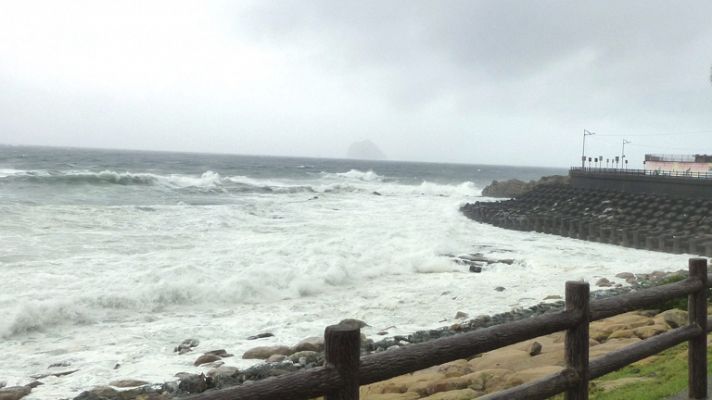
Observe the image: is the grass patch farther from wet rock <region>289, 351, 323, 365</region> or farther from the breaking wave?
the breaking wave

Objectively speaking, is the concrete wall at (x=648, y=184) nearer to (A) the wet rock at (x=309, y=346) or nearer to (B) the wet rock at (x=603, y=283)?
(B) the wet rock at (x=603, y=283)

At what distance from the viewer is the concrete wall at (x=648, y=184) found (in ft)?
93.9

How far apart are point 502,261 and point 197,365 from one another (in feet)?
40.0

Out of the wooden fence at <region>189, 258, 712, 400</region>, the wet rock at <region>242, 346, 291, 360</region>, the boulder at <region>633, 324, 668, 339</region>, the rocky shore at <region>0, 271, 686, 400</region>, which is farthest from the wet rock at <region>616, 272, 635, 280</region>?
the wooden fence at <region>189, 258, 712, 400</region>

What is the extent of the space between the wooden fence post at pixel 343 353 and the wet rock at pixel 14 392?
624 cm

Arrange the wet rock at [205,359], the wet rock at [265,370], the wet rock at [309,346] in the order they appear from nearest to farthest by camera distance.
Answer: the wet rock at [265,370] → the wet rock at [205,359] → the wet rock at [309,346]

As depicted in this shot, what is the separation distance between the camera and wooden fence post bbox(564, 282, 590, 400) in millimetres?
3688

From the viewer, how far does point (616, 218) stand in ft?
89.1

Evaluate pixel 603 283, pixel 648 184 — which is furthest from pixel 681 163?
pixel 603 283

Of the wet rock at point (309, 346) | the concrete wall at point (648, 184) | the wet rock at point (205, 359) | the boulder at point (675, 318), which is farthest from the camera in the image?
the concrete wall at point (648, 184)

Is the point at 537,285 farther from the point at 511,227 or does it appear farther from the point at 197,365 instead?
the point at 511,227

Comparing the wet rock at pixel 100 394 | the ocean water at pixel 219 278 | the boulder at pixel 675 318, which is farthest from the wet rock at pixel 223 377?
the boulder at pixel 675 318

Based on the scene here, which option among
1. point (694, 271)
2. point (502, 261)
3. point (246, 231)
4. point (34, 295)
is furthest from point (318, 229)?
point (694, 271)

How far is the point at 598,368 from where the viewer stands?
397 cm
